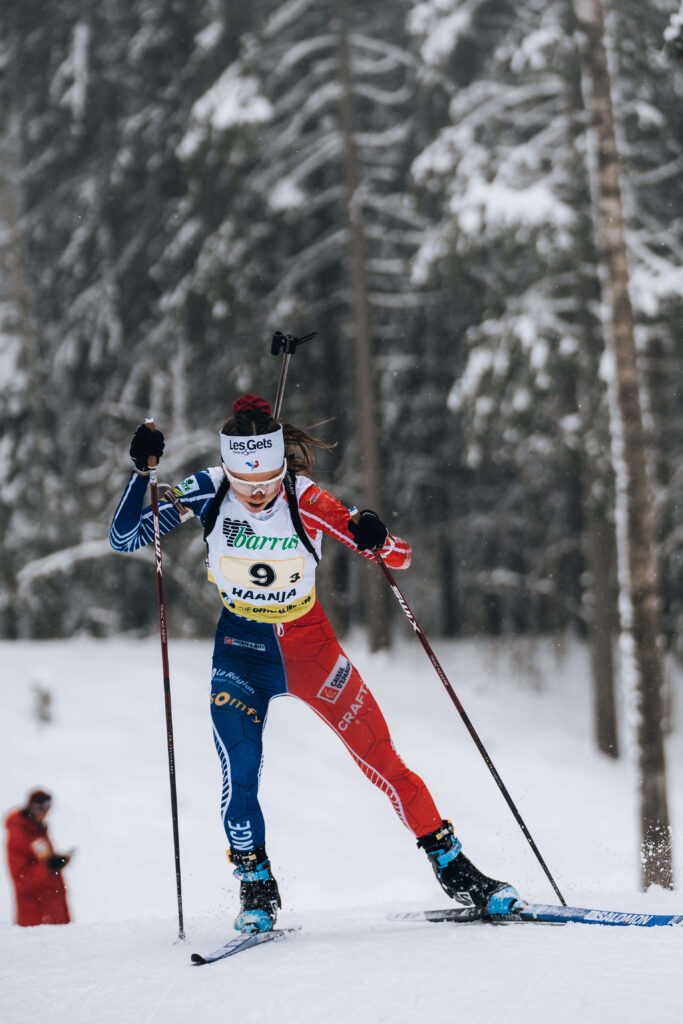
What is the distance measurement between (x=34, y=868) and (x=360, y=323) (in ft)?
32.3

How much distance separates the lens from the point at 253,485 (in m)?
4.07

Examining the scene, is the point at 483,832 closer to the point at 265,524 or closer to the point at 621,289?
the point at 621,289

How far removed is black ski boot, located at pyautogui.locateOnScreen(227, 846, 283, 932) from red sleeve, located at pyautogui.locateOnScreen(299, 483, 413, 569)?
52.4 inches

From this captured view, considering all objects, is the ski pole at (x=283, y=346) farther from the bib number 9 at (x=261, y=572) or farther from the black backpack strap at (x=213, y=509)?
the bib number 9 at (x=261, y=572)

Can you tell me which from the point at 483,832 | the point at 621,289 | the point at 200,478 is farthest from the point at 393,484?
the point at 200,478

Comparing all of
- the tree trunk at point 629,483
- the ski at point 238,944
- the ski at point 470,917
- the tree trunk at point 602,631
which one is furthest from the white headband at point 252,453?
the tree trunk at point 602,631

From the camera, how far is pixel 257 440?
4086mm

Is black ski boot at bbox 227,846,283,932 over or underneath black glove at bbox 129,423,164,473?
underneath

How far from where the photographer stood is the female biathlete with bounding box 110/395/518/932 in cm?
408

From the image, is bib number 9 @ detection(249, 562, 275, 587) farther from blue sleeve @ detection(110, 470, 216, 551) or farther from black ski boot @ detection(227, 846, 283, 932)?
black ski boot @ detection(227, 846, 283, 932)

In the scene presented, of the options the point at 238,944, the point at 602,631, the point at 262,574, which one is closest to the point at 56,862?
the point at 238,944

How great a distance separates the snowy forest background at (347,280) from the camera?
12484 mm

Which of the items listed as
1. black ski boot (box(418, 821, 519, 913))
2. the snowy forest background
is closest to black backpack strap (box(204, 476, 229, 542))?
black ski boot (box(418, 821, 519, 913))

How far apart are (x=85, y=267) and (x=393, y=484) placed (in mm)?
6684
